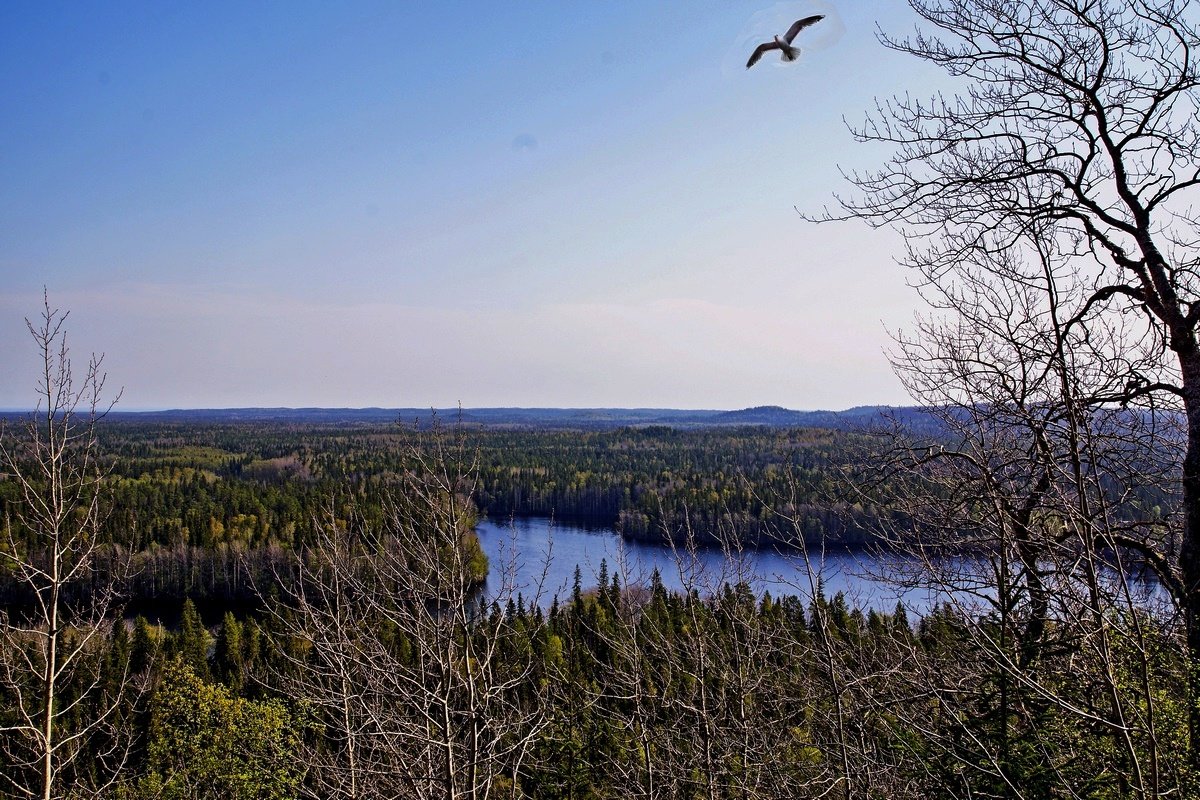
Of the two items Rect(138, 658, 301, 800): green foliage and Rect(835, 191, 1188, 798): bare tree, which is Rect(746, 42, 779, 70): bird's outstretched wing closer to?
Rect(835, 191, 1188, 798): bare tree

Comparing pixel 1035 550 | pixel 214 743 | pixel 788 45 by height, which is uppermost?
pixel 788 45

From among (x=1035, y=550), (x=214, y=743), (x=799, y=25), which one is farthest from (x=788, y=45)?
(x=214, y=743)

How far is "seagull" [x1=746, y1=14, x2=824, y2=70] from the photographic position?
4.07 m

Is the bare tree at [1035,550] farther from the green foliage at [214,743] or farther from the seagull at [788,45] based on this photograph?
the green foliage at [214,743]

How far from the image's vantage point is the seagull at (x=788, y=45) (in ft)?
13.4

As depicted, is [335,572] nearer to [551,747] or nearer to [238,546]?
[551,747]

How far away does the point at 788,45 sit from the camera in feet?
13.4

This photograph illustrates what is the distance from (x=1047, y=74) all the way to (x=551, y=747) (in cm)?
1422

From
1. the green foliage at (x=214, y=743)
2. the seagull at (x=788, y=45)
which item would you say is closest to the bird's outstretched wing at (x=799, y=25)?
the seagull at (x=788, y=45)

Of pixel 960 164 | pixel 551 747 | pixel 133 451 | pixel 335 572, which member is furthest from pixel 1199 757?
pixel 133 451

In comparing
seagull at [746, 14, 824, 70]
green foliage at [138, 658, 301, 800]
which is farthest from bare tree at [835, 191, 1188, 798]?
green foliage at [138, 658, 301, 800]

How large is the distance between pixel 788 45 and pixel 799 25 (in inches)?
4.7

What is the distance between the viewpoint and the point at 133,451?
90.8 metres

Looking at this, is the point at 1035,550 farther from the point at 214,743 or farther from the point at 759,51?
the point at 214,743
